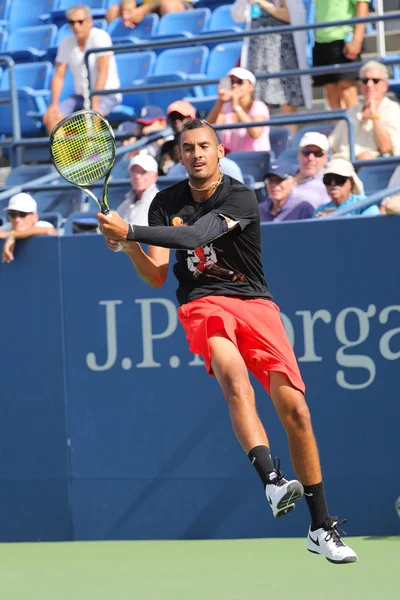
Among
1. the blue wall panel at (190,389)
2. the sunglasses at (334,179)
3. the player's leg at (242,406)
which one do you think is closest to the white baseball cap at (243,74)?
the sunglasses at (334,179)

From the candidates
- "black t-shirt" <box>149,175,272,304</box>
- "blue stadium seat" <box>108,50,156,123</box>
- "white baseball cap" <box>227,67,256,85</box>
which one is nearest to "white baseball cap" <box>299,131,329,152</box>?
"white baseball cap" <box>227,67,256,85</box>

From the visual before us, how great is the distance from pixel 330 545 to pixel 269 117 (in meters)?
5.24

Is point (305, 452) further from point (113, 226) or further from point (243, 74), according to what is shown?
point (243, 74)

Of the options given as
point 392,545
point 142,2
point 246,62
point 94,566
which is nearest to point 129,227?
point 94,566

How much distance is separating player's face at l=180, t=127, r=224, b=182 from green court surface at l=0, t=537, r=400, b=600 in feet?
6.43

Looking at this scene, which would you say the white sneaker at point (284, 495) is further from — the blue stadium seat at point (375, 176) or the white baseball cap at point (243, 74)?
the white baseball cap at point (243, 74)

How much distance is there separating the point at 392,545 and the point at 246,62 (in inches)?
192

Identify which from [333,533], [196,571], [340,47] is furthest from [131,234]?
[340,47]

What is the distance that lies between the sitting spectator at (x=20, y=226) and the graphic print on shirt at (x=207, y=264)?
2.37 m

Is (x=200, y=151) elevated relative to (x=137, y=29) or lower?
lower

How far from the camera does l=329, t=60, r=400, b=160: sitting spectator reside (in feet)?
27.6

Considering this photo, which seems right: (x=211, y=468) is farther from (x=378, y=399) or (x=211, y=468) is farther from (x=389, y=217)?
(x=389, y=217)

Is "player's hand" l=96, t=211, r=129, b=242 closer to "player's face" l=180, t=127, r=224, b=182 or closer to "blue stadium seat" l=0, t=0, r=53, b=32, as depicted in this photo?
"player's face" l=180, t=127, r=224, b=182

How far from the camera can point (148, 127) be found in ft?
33.6
